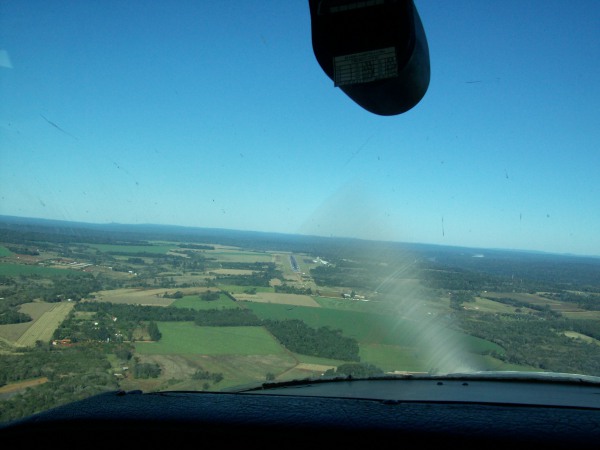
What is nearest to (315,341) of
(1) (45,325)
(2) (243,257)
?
(1) (45,325)

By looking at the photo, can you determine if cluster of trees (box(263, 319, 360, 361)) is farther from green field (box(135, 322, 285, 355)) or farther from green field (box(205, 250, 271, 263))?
green field (box(205, 250, 271, 263))

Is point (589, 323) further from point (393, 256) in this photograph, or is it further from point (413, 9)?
point (413, 9)

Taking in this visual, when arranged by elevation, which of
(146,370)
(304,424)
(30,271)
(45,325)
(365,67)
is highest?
(365,67)

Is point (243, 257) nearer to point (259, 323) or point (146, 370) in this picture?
point (259, 323)

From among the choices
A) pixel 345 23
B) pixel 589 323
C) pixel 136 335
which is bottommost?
pixel 136 335

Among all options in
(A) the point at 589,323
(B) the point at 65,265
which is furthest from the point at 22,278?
(A) the point at 589,323

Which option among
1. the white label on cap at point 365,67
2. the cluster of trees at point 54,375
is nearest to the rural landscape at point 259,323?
the cluster of trees at point 54,375
